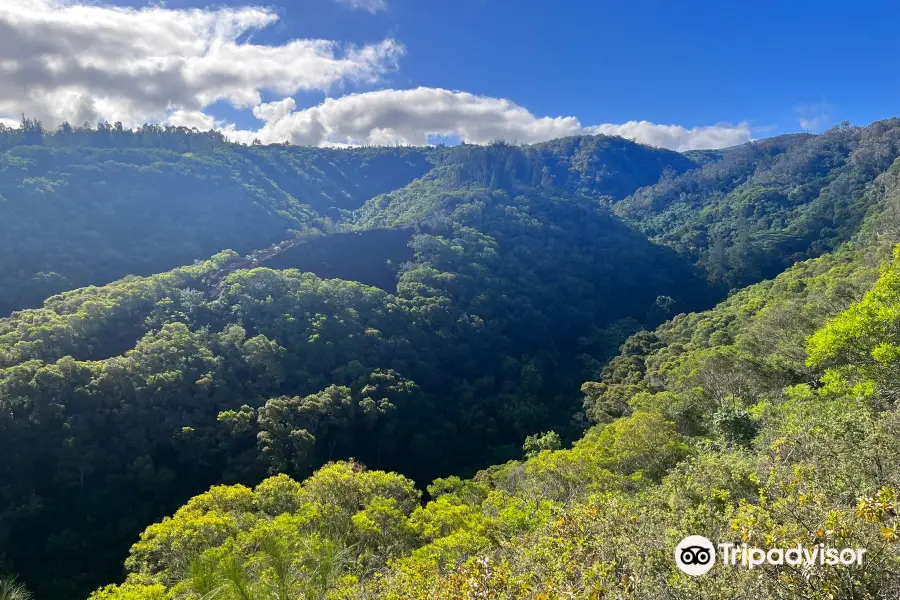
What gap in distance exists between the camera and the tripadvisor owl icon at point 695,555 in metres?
9.01

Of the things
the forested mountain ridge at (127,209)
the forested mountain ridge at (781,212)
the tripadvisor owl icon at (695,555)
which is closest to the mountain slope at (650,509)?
the tripadvisor owl icon at (695,555)

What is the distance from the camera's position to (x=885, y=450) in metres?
12.1

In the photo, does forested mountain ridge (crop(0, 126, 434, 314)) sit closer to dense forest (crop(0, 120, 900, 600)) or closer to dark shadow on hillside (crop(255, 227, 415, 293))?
dense forest (crop(0, 120, 900, 600))

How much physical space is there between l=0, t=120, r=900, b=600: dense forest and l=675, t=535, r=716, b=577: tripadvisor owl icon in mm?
322

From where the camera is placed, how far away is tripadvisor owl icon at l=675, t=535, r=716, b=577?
9008mm

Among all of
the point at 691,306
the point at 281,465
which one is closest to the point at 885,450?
the point at 281,465

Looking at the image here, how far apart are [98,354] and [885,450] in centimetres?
7475

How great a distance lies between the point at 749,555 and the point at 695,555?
1.34m

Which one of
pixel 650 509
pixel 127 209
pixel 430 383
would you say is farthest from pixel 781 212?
pixel 127 209

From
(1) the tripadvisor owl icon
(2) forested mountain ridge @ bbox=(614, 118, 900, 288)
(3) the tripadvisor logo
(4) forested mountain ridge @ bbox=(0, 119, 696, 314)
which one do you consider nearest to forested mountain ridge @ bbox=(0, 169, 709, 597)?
(4) forested mountain ridge @ bbox=(0, 119, 696, 314)

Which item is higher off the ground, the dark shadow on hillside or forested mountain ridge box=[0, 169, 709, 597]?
the dark shadow on hillside

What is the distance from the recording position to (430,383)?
78.1 metres

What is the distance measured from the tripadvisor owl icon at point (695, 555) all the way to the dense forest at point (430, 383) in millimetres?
322

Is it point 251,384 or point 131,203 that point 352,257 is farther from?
point 131,203
